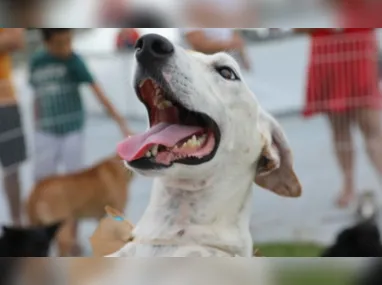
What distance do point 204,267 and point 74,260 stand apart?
320mm

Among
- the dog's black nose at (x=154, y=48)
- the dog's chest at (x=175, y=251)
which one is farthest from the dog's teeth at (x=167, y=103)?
the dog's chest at (x=175, y=251)

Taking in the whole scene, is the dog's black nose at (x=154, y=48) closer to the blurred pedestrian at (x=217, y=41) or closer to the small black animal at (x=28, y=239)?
the blurred pedestrian at (x=217, y=41)

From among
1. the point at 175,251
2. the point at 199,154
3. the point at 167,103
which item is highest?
the point at 167,103

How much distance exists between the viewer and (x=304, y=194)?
1582 mm

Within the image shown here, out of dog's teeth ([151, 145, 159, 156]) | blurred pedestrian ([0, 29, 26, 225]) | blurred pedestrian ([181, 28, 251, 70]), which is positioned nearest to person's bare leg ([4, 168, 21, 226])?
blurred pedestrian ([0, 29, 26, 225])

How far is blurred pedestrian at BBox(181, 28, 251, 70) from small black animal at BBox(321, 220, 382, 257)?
464mm

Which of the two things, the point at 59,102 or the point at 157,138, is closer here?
the point at 157,138

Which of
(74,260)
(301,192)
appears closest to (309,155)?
(301,192)

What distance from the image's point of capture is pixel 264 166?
1.55 metres

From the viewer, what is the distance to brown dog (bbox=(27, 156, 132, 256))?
1604mm

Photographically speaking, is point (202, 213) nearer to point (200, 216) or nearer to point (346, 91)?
point (200, 216)

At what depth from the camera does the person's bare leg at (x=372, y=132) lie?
1.61 metres

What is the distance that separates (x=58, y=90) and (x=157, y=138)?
12.2 inches

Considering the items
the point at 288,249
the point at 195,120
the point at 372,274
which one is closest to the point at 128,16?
the point at 195,120
